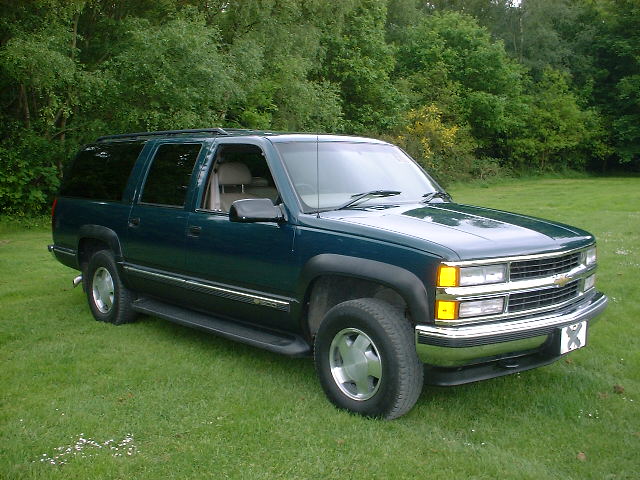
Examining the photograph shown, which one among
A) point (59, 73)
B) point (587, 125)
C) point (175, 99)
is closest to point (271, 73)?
point (175, 99)

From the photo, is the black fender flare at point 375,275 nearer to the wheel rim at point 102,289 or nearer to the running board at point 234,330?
the running board at point 234,330

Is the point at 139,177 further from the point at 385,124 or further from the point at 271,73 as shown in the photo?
the point at 385,124

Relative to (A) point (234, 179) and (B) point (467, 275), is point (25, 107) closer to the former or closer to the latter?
(A) point (234, 179)

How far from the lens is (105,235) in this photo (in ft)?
22.0

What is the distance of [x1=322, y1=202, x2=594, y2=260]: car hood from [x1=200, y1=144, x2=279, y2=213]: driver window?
3.37 feet

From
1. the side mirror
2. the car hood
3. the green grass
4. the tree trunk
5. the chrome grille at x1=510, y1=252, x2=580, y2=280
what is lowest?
the green grass

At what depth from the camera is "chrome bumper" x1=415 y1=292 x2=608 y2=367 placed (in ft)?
13.1

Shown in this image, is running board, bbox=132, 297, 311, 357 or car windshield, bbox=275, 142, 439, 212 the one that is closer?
running board, bbox=132, 297, 311, 357

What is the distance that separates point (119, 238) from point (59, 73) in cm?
1026

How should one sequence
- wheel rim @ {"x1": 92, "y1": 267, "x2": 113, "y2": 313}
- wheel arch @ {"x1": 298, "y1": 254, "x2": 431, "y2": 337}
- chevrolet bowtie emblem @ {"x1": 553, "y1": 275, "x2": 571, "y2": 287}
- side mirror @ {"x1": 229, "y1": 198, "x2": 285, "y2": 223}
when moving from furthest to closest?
wheel rim @ {"x1": 92, "y1": 267, "x2": 113, "y2": 313}, side mirror @ {"x1": 229, "y1": 198, "x2": 285, "y2": 223}, chevrolet bowtie emblem @ {"x1": 553, "y1": 275, "x2": 571, "y2": 287}, wheel arch @ {"x1": 298, "y1": 254, "x2": 431, "y2": 337}

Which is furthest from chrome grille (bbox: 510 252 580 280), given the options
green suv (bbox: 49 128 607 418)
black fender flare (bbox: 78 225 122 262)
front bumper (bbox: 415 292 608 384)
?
black fender flare (bbox: 78 225 122 262)

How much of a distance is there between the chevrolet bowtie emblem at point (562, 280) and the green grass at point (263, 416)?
33.8 inches

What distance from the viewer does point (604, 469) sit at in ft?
12.4

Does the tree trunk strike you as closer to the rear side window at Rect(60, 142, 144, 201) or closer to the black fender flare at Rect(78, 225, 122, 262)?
the rear side window at Rect(60, 142, 144, 201)
